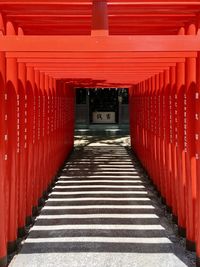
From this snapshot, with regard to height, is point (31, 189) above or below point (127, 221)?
above

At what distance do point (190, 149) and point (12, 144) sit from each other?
233cm

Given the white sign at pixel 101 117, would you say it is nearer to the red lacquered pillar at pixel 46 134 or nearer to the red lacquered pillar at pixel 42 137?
the red lacquered pillar at pixel 46 134

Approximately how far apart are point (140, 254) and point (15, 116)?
2432 mm

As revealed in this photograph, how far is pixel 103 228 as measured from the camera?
6.37 m

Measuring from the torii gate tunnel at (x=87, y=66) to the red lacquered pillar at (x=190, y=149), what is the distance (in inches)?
0.5

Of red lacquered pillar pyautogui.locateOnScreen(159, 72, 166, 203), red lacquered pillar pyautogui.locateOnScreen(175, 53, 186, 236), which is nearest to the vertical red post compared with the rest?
red lacquered pillar pyautogui.locateOnScreen(175, 53, 186, 236)

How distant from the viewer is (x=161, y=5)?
4.74 m

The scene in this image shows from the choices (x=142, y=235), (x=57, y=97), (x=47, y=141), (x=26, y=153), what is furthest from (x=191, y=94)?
(x=57, y=97)

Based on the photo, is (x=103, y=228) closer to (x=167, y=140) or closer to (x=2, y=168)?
(x=167, y=140)

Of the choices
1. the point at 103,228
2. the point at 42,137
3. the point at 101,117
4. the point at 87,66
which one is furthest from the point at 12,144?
the point at 101,117

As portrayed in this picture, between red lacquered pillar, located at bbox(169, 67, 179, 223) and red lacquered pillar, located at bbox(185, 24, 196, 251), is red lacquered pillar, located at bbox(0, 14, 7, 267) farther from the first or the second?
red lacquered pillar, located at bbox(169, 67, 179, 223)

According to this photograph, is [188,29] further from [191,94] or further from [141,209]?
[141,209]

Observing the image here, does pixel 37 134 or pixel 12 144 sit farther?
pixel 37 134

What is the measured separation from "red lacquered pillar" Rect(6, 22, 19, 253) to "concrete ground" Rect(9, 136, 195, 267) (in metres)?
0.34
